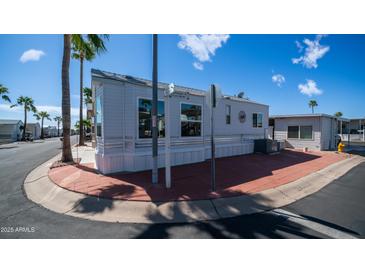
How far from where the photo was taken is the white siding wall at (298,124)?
14995mm

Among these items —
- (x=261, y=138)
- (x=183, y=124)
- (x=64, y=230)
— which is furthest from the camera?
(x=261, y=138)

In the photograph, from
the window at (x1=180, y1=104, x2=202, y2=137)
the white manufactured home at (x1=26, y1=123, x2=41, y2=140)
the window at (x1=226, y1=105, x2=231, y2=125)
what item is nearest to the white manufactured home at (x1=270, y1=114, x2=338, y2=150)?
the window at (x1=226, y1=105, x2=231, y2=125)

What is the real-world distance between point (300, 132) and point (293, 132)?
568 mm

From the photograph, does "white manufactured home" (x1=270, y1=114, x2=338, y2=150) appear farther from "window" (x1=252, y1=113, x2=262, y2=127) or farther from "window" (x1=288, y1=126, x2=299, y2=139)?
"window" (x1=252, y1=113, x2=262, y2=127)

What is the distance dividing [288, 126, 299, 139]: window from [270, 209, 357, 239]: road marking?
14923 millimetres

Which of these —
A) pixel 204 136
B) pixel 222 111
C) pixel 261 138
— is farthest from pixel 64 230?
pixel 261 138

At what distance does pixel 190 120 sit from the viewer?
8.76m

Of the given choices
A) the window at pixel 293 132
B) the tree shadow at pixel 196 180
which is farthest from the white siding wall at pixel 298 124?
the tree shadow at pixel 196 180

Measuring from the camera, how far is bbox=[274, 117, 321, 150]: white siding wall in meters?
15.0

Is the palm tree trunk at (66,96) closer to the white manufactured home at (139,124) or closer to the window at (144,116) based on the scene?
the white manufactured home at (139,124)

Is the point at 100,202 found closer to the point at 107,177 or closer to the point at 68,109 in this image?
the point at 107,177

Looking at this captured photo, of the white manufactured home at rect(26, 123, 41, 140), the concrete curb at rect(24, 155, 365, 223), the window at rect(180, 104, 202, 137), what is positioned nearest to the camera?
the concrete curb at rect(24, 155, 365, 223)

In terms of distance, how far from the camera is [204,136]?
9.30m

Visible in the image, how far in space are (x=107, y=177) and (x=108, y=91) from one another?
3.16m
